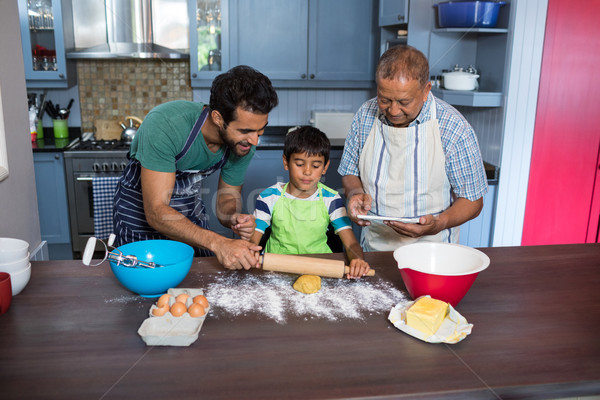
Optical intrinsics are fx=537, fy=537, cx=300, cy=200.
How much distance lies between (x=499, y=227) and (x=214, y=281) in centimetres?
200

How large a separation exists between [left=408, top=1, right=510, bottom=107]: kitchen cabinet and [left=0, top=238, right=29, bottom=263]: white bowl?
2.24m

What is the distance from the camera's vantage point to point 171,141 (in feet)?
5.82

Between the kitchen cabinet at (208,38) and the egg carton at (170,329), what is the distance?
277 cm

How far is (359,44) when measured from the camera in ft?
12.7

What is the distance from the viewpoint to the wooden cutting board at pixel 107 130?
4027 mm

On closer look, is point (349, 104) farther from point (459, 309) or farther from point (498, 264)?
point (459, 309)

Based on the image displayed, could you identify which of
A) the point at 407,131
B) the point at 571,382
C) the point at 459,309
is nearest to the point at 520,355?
the point at 571,382

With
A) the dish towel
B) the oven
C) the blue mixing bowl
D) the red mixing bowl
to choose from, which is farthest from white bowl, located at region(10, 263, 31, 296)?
the oven

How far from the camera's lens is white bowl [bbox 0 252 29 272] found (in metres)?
1.33

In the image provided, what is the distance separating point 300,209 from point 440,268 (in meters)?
0.63

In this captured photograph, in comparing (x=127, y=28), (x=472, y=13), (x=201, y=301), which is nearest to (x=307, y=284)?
(x=201, y=301)

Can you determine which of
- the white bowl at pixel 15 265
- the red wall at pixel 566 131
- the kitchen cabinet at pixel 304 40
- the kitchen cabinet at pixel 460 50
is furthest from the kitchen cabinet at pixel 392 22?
the white bowl at pixel 15 265

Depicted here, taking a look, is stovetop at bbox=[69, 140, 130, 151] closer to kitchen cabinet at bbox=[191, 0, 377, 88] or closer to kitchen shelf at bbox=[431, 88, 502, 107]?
kitchen cabinet at bbox=[191, 0, 377, 88]

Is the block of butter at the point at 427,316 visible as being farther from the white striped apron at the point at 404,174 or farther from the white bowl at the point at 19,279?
the white bowl at the point at 19,279
